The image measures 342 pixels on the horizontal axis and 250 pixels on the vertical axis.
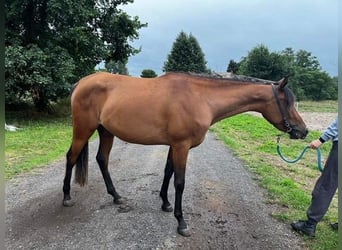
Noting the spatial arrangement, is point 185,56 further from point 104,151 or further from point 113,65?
point 104,151

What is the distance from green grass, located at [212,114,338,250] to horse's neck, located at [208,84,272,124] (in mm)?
1402

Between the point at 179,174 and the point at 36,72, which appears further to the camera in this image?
the point at 36,72

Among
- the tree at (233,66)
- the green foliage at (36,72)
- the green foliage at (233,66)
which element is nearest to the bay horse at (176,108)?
the green foliage at (36,72)

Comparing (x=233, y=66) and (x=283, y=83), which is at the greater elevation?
(x=233, y=66)

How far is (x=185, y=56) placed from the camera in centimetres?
3853

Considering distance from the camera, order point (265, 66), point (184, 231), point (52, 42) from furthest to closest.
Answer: point (265, 66) < point (52, 42) < point (184, 231)

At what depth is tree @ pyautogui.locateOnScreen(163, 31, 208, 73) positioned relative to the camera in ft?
124

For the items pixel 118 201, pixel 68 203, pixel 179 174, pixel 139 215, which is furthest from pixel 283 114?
pixel 68 203

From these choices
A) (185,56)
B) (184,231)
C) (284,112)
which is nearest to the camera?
(184,231)

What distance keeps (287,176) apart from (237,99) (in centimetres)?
287

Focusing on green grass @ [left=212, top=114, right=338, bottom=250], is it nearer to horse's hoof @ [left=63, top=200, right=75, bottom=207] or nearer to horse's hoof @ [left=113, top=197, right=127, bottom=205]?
horse's hoof @ [left=113, top=197, right=127, bottom=205]

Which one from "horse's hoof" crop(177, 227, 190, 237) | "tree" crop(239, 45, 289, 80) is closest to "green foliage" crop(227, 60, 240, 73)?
"tree" crop(239, 45, 289, 80)

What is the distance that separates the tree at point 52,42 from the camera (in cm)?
1210

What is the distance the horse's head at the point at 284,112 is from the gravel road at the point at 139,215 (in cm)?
111
